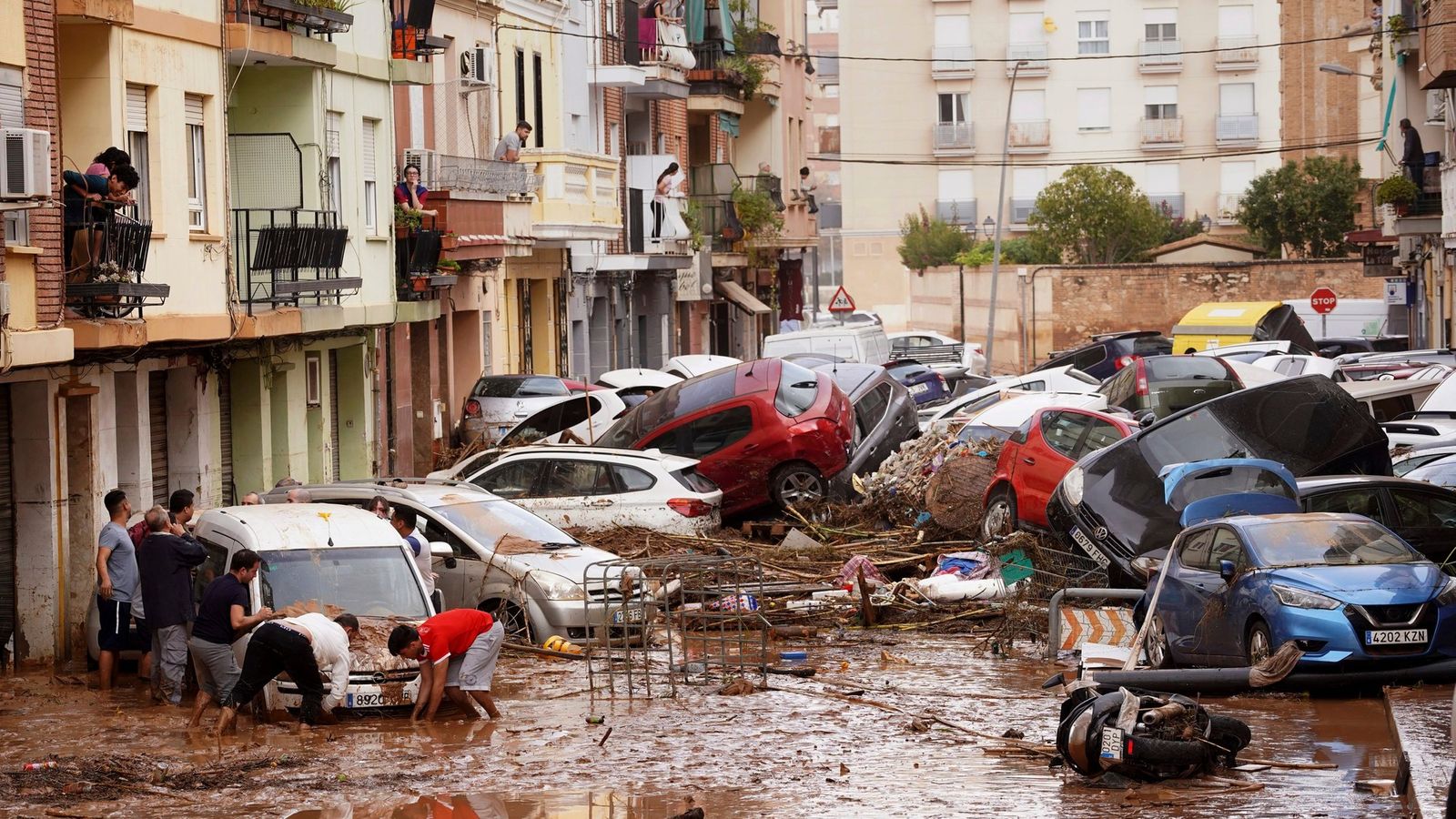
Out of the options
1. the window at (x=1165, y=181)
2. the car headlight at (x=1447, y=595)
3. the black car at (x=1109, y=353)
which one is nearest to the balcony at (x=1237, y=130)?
the window at (x=1165, y=181)

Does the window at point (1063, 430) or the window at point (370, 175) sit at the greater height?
the window at point (370, 175)

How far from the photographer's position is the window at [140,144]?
65.5 ft

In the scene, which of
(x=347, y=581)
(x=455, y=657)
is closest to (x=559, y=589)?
(x=347, y=581)

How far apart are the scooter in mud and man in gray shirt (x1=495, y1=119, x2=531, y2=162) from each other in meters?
24.5

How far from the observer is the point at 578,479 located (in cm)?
2259

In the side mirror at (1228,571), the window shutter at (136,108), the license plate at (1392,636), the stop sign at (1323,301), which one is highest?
the window shutter at (136,108)

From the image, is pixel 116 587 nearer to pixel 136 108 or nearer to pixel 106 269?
pixel 106 269

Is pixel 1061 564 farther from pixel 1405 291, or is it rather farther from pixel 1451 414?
pixel 1405 291

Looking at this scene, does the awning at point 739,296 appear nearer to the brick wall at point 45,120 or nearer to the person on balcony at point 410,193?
the person on balcony at point 410,193

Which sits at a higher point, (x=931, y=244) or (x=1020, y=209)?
(x=1020, y=209)

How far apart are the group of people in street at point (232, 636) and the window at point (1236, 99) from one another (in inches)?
2943

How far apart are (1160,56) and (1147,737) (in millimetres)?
78242

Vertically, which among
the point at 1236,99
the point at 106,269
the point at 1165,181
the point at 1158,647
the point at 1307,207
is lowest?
the point at 1158,647

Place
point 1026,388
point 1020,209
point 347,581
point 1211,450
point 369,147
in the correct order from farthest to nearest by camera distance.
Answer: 1. point 1020,209
2. point 1026,388
3. point 369,147
4. point 1211,450
5. point 347,581
